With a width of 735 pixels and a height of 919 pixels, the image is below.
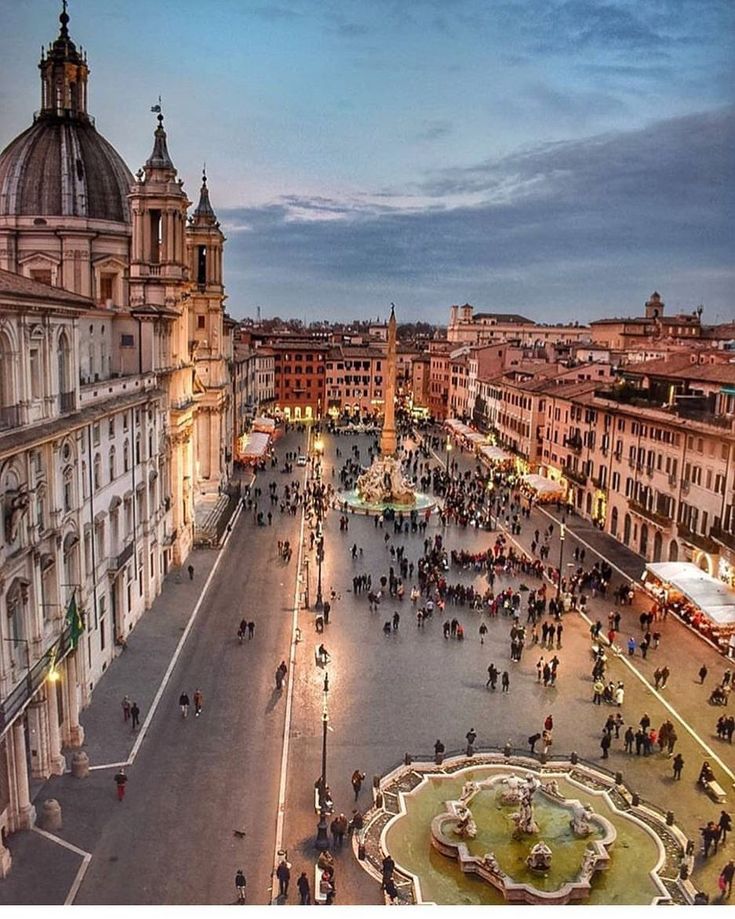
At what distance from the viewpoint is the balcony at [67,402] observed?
55.1 ft

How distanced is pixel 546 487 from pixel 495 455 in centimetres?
1193

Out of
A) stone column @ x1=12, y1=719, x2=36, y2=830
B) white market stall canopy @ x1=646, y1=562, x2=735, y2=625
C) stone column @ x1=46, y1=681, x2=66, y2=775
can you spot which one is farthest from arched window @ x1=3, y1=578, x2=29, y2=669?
white market stall canopy @ x1=646, y1=562, x2=735, y2=625

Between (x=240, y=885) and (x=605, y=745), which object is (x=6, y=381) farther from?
(x=605, y=745)

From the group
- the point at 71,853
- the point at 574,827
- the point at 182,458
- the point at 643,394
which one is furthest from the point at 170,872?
the point at 643,394

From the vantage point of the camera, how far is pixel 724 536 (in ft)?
90.3

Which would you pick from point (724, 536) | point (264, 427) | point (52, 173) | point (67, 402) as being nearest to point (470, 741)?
point (67, 402)

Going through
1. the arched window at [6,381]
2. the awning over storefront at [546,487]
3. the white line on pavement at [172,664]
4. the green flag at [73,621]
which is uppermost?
the arched window at [6,381]

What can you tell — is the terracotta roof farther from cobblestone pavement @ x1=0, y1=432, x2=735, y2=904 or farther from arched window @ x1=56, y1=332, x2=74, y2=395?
cobblestone pavement @ x1=0, y1=432, x2=735, y2=904

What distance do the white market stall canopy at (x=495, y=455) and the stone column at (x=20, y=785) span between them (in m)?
43.0

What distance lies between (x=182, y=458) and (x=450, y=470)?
1078 inches

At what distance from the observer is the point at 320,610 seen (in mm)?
27156

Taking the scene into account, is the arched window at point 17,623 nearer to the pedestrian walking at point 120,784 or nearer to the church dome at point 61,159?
the pedestrian walking at point 120,784

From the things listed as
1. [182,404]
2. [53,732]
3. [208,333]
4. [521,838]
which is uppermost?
[208,333]

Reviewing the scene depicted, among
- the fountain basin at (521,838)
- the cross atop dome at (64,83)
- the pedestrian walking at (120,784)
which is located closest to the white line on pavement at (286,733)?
the fountain basin at (521,838)
